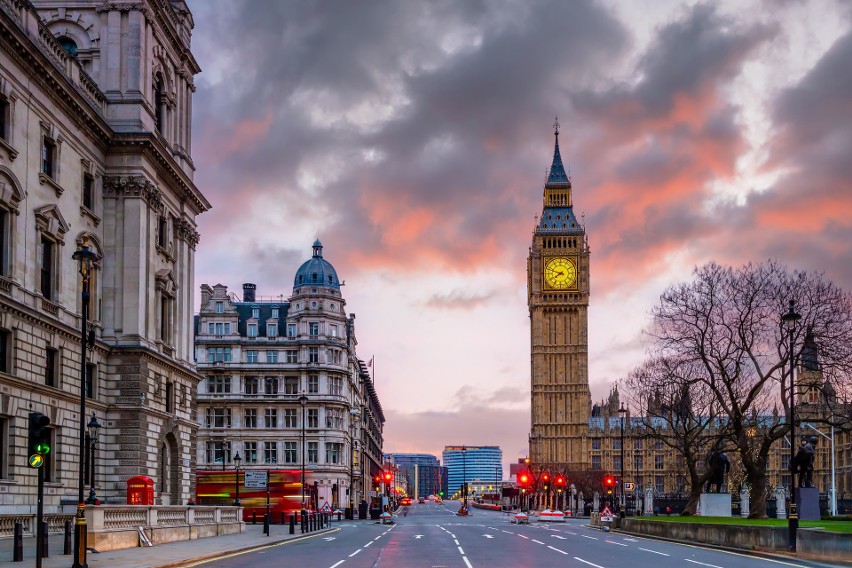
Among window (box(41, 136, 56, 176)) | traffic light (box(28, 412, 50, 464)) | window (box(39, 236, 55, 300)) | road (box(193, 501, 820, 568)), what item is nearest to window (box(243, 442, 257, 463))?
road (box(193, 501, 820, 568))

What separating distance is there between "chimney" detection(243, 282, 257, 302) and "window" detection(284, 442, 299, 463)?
76.9 feet

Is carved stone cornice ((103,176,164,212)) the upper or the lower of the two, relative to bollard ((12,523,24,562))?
upper

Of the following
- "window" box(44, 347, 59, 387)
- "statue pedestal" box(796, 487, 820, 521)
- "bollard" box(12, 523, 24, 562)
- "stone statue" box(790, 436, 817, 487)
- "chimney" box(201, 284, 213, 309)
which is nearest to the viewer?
"bollard" box(12, 523, 24, 562)

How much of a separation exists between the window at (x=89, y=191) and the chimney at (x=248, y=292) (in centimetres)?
8225

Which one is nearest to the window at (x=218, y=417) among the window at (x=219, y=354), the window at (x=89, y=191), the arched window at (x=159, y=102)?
the window at (x=219, y=354)

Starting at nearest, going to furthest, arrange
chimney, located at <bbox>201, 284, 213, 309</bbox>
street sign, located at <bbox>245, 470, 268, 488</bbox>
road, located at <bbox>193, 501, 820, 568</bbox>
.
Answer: road, located at <bbox>193, 501, 820, 568</bbox> → street sign, located at <bbox>245, 470, 268, 488</bbox> → chimney, located at <bbox>201, 284, 213, 309</bbox>

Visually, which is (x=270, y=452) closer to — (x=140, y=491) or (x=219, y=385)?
(x=219, y=385)

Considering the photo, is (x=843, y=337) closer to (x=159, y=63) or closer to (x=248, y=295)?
(x=159, y=63)

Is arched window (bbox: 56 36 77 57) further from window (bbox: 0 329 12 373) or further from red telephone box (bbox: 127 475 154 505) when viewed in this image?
red telephone box (bbox: 127 475 154 505)

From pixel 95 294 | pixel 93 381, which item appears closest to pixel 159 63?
pixel 95 294

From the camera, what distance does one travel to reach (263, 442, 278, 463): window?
4715 inches

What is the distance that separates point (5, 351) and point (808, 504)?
34989 mm

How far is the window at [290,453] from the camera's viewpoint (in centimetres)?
11956

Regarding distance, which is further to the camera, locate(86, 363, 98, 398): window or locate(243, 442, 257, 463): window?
locate(243, 442, 257, 463): window
